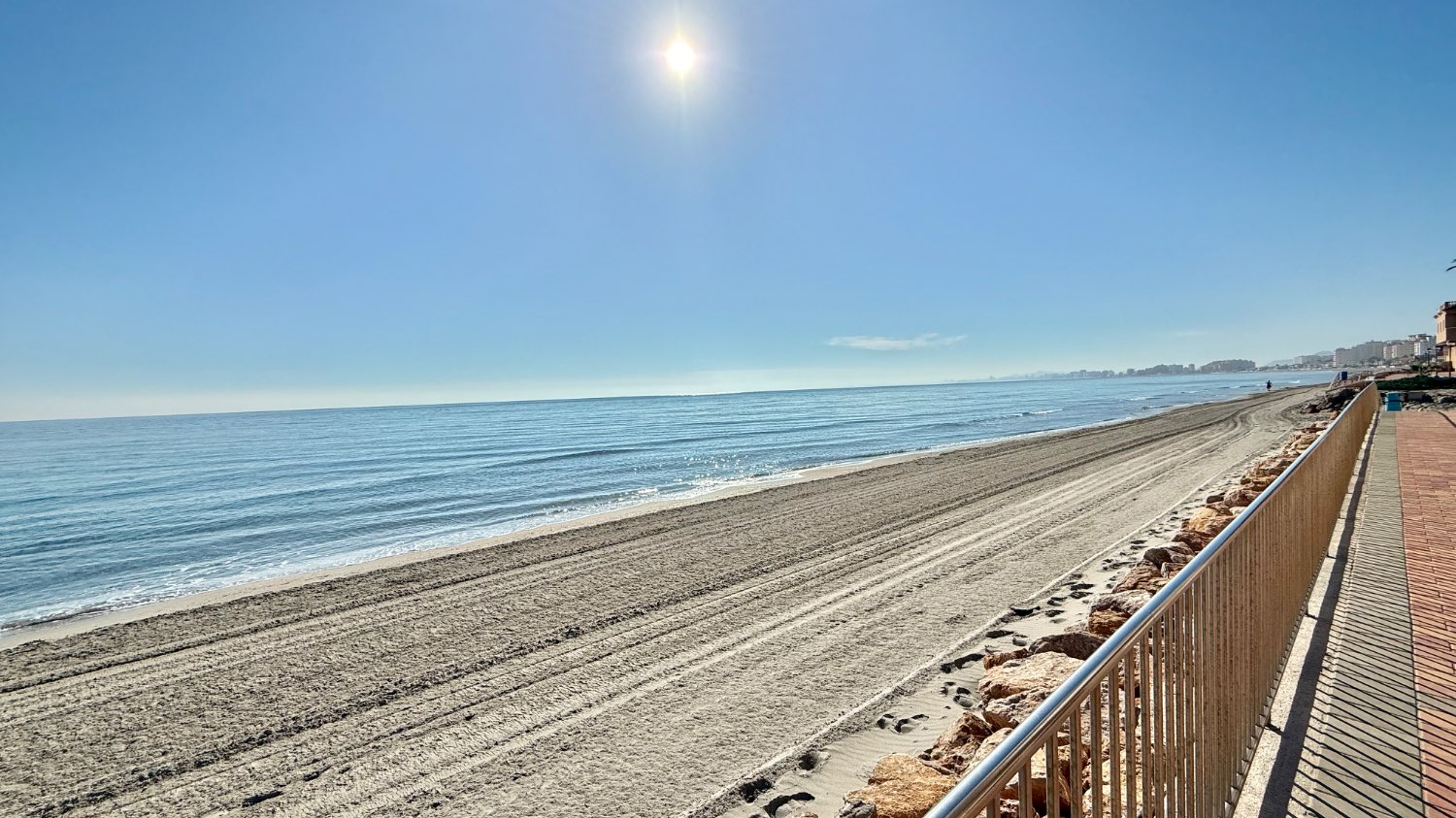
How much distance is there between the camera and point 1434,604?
470 cm

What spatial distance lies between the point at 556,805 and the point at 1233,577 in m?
4.02

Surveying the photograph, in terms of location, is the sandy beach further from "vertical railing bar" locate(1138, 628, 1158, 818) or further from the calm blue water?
the calm blue water

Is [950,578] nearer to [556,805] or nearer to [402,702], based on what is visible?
[556,805]

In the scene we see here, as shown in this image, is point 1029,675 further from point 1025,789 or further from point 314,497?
point 314,497

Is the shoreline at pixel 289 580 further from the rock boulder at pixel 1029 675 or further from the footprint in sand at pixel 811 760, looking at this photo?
the rock boulder at pixel 1029 675

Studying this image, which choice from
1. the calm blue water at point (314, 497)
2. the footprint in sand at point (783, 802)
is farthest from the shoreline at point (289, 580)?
the footprint in sand at point (783, 802)

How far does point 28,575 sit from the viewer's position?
12508 mm

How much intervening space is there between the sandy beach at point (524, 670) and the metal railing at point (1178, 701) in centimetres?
214

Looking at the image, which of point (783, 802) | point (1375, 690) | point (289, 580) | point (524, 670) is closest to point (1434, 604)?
point (1375, 690)

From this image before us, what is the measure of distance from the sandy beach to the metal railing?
2.14 metres

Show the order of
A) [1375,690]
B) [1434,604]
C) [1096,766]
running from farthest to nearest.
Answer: [1434,604], [1375,690], [1096,766]

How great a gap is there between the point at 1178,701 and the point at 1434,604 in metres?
4.28

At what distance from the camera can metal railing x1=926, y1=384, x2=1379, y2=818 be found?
1.39m

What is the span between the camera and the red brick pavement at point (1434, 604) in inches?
113
